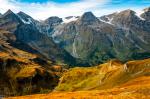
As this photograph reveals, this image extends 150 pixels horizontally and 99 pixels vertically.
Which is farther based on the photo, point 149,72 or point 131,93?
point 149,72

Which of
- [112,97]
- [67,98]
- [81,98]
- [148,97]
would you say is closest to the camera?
[148,97]

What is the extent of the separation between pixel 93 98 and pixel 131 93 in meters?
10.4

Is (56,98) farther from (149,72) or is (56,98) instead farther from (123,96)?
(149,72)

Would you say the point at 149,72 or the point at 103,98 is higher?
the point at 103,98

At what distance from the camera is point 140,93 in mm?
91062

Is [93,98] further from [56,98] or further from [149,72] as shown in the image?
[149,72]

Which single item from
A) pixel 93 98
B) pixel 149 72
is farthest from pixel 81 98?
pixel 149 72

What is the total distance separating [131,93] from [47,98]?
31.4 meters

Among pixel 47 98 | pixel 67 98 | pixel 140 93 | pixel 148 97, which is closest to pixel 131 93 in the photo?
pixel 140 93

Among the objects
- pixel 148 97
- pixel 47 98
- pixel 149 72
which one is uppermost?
pixel 148 97

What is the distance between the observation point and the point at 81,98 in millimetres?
97000

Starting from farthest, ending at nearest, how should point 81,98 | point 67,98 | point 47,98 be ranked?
point 47,98 → point 67,98 → point 81,98

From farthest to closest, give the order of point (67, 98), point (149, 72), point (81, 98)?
point (149, 72) → point (67, 98) → point (81, 98)

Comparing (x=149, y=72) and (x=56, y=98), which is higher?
(x=56, y=98)
